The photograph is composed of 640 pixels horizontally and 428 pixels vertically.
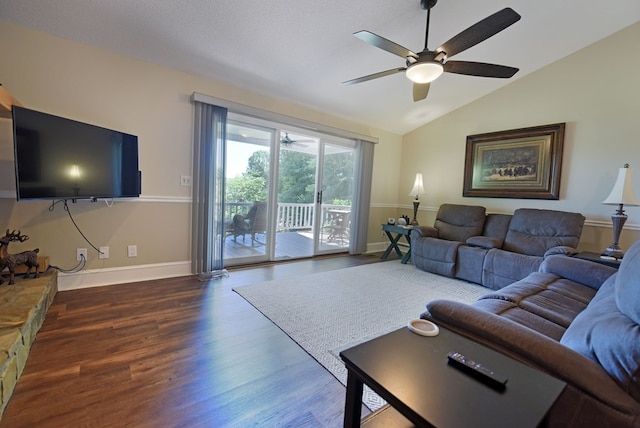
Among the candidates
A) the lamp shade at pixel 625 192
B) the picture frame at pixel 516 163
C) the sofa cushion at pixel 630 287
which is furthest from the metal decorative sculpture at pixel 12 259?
the lamp shade at pixel 625 192

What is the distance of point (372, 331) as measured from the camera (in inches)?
84.0

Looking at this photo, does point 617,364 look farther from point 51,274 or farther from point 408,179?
point 408,179

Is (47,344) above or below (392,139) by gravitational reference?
below

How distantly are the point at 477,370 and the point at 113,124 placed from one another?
11.2 feet

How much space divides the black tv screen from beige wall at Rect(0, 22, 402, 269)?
29 centimetres

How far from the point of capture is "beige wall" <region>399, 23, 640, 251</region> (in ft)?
10.0

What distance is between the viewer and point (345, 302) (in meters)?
2.67

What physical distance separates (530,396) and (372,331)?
141cm

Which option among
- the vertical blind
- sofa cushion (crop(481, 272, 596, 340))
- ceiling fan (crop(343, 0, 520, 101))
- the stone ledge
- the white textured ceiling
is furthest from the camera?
the vertical blind

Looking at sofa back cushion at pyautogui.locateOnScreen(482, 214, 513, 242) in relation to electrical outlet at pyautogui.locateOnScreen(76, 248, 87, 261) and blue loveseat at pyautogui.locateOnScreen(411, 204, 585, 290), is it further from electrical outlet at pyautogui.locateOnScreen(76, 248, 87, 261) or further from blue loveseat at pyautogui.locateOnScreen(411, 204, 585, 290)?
electrical outlet at pyautogui.locateOnScreen(76, 248, 87, 261)

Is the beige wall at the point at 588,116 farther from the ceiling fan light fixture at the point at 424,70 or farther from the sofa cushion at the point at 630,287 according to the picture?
the sofa cushion at the point at 630,287

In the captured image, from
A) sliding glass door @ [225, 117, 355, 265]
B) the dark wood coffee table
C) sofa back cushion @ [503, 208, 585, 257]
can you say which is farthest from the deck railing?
the dark wood coffee table

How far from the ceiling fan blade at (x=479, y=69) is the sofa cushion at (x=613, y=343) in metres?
1.80

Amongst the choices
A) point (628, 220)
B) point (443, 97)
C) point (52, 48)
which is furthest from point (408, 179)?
point (52, 48)
